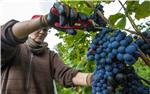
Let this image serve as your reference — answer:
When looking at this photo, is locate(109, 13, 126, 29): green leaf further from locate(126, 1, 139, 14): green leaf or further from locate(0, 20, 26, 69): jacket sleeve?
locate(0, 20, 26, 69): jacket sleeve

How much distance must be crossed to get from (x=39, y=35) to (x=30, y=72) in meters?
0.26

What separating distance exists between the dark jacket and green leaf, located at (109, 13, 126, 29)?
2.88ft

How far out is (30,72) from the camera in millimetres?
2422

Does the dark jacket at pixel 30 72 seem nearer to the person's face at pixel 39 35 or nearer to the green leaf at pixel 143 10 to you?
the person's face at pixel 39 35

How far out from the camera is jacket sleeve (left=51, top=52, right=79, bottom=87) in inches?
91.2

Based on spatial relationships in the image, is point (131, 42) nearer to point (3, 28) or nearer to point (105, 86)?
point (105, 86)

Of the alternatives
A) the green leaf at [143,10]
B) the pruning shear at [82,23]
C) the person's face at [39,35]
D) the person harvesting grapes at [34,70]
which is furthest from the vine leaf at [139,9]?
the person's face at [39,35]

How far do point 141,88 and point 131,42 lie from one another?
234 millimetres

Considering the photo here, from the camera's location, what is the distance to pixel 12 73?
7.66 ft

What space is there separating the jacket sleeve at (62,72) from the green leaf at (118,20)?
2.85 ft

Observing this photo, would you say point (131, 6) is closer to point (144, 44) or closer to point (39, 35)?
point (144, 44)

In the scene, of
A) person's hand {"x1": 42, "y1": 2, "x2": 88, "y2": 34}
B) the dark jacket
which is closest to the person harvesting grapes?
the dark jacket

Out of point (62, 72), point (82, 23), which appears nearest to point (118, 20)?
point (82, 23)

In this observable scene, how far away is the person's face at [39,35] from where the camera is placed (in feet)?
8.01
